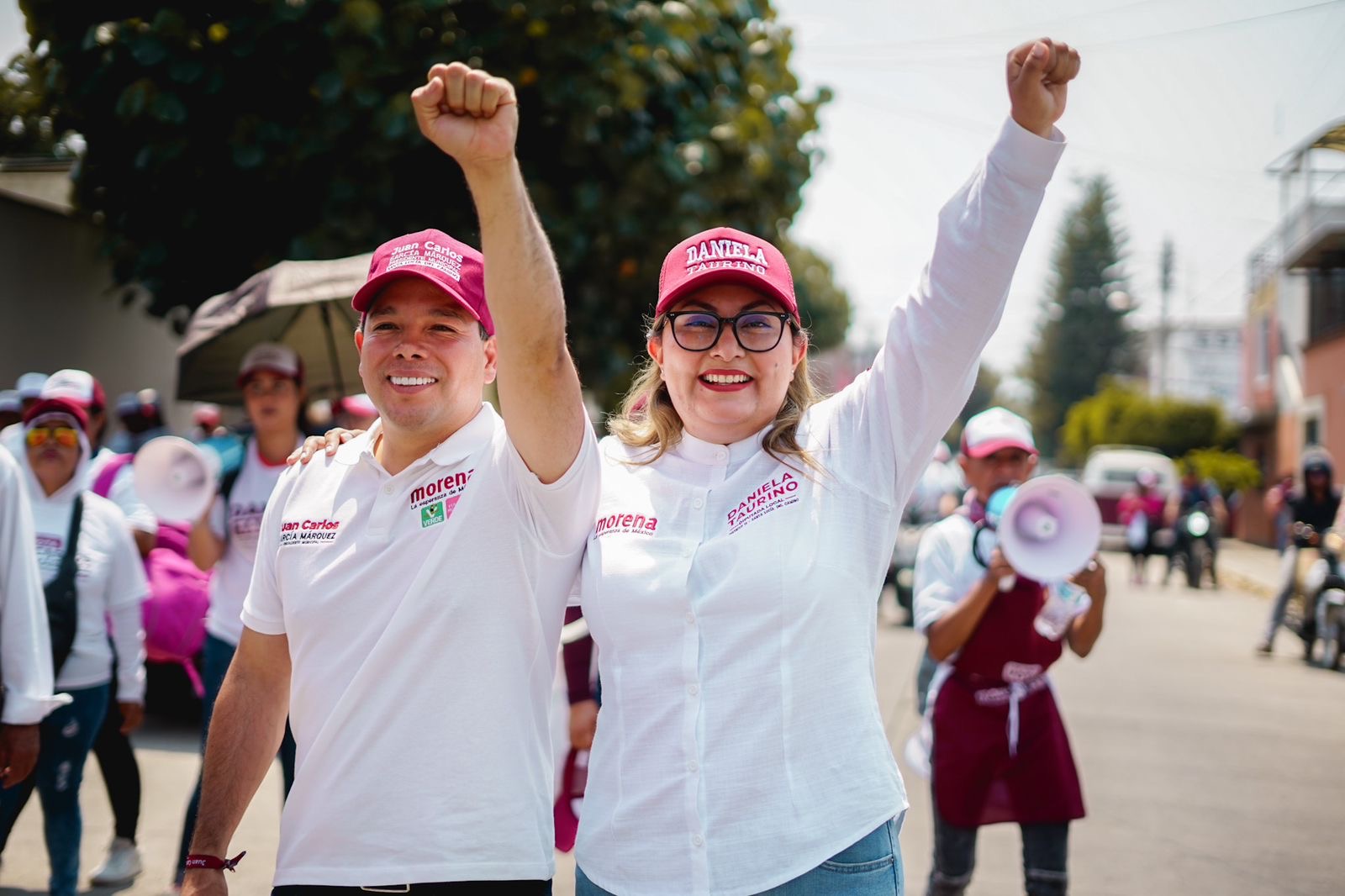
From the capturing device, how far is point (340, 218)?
7.62 metres

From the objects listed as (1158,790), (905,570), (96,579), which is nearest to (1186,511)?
(905,570)

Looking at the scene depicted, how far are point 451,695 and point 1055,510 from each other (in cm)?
241

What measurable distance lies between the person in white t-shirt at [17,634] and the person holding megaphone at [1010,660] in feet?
9.13

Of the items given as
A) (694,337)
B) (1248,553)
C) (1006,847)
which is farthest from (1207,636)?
(1248,553)

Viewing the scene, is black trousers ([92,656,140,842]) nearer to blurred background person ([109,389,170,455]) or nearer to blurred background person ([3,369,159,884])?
blurred background person ([3,369,159,884])

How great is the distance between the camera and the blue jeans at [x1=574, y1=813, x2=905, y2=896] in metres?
2.05

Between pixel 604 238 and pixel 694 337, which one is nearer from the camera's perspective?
pixel 694 337

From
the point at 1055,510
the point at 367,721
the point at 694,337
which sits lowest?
the point at 367,721

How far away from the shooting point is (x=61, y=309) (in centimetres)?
1032

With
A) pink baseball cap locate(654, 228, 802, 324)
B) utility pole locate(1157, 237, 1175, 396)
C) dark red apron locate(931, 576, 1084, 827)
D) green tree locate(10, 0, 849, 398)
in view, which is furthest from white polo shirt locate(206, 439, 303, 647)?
utility pole locate(1157, 237, 1175, 396)

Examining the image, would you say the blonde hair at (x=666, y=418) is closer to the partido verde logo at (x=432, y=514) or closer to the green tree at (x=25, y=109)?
the partido verde logo at (x=432, y=514)

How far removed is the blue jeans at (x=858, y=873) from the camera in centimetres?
205

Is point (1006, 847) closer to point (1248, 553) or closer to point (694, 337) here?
point (694, 337)

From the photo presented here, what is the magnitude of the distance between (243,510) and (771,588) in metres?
3.23
